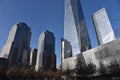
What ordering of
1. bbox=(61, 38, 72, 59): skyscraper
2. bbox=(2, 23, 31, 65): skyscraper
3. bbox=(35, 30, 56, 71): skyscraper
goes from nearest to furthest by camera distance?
1. bbox=(61, 38, 72, 59): skyscraper
2. bbox=(35, 30, 56, 71): skyscraper
3. bbox=(2, 23, 31, 65): skyscraper

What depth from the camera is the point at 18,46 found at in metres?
155

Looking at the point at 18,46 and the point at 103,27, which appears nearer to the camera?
the point at 103,27

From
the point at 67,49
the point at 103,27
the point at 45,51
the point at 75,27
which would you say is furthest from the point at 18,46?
the point at 103,27

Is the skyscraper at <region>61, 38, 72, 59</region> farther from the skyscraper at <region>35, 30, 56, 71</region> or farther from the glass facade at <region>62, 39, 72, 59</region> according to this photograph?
the skyscraper at <region>35, 30, 56, 71</region>

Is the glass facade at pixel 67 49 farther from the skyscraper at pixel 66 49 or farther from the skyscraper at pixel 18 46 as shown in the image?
the skyscraper at pixel 18 46

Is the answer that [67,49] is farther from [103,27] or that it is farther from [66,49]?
[103,27]

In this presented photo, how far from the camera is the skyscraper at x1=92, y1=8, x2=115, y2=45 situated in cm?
11832

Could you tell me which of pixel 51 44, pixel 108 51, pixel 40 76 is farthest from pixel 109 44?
pixel 51 44

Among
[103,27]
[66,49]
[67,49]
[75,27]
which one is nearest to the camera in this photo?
[75,27]

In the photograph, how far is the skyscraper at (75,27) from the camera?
121525mm

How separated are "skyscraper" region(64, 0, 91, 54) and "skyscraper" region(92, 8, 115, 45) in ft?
44.2

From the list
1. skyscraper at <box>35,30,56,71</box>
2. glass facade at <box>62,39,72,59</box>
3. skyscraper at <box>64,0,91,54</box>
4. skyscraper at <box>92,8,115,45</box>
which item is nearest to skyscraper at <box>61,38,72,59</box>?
glass facade at <box>62,39,72,59</box>

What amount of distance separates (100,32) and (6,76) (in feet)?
318

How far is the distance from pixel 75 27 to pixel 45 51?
181 ft
